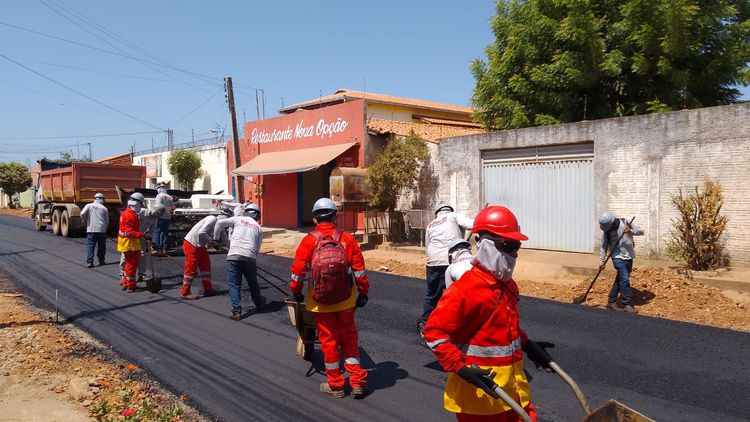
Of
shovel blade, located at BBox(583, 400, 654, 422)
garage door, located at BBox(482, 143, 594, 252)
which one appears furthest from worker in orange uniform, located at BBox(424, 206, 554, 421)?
garage door, located at BBox(482, 143, 594, 252)

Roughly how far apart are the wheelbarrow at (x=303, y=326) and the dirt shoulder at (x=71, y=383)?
129 centimetres

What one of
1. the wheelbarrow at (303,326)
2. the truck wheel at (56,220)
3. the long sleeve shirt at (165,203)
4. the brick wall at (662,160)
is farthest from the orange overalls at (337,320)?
the truck wheel at (56,220)

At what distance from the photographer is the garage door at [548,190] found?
497 inches

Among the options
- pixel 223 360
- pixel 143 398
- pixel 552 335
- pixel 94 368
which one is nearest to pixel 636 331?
pixel 552 335

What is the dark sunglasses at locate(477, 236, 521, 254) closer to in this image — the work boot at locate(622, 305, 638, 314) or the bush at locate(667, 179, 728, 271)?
the work boot at locate(622, 305, 638, 314)

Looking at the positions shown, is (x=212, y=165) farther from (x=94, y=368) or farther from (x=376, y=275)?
(x=94, y=368)

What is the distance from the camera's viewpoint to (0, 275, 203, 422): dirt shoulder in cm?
464

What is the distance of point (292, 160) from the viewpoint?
67.1ft

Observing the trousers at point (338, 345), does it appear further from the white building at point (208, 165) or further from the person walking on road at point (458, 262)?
the white building at point (208, 165)

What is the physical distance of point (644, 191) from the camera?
11414 mm

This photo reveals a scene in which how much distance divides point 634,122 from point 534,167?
2.60 metres

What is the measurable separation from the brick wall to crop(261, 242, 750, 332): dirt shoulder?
5.36 feet

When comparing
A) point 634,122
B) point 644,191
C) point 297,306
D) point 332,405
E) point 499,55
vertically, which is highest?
point 499,55

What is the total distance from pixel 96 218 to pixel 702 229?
12368mm
